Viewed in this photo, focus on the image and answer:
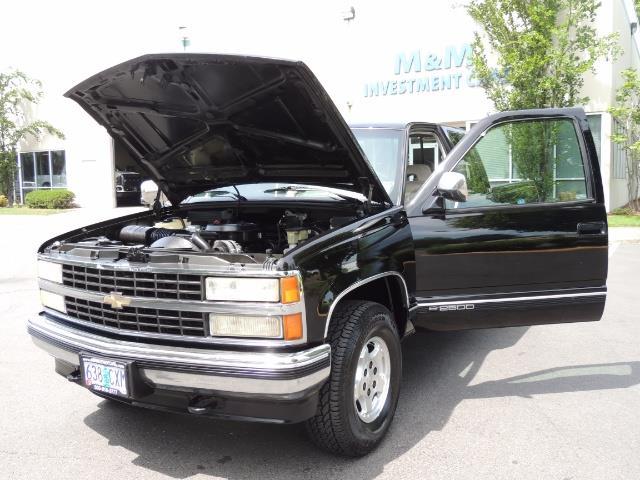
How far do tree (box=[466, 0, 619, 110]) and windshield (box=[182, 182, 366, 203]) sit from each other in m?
12.6

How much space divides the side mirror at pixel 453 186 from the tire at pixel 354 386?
834 mm

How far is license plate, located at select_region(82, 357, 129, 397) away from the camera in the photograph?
9.59ft

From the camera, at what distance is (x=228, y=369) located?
8.93ft

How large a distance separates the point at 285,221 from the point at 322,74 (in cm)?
1913

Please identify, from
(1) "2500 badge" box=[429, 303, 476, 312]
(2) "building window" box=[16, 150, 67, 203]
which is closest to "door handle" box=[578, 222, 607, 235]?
(1) "2500 badge" box=[429, 303, 476, 312]

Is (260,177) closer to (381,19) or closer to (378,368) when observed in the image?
(378,368)

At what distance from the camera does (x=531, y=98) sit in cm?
1544

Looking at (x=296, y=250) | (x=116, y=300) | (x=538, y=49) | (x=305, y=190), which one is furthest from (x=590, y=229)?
(x=538, y=49)

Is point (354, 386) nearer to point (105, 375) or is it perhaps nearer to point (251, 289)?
point (251, 289)

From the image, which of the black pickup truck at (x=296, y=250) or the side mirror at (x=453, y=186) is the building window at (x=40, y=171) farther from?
the side mirror at (x=453, y=186)

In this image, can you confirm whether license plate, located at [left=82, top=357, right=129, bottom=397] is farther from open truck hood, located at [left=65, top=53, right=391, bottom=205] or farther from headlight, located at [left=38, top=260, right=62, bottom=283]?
open truck hood, located at [left=65, top=53, right=391, bottom=205]

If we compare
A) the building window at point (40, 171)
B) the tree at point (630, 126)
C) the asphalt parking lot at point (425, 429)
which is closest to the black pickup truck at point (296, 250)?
the asphalt parking lot at point (425, 429)

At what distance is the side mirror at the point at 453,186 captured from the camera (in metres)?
3.58

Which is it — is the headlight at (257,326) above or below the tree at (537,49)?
below
